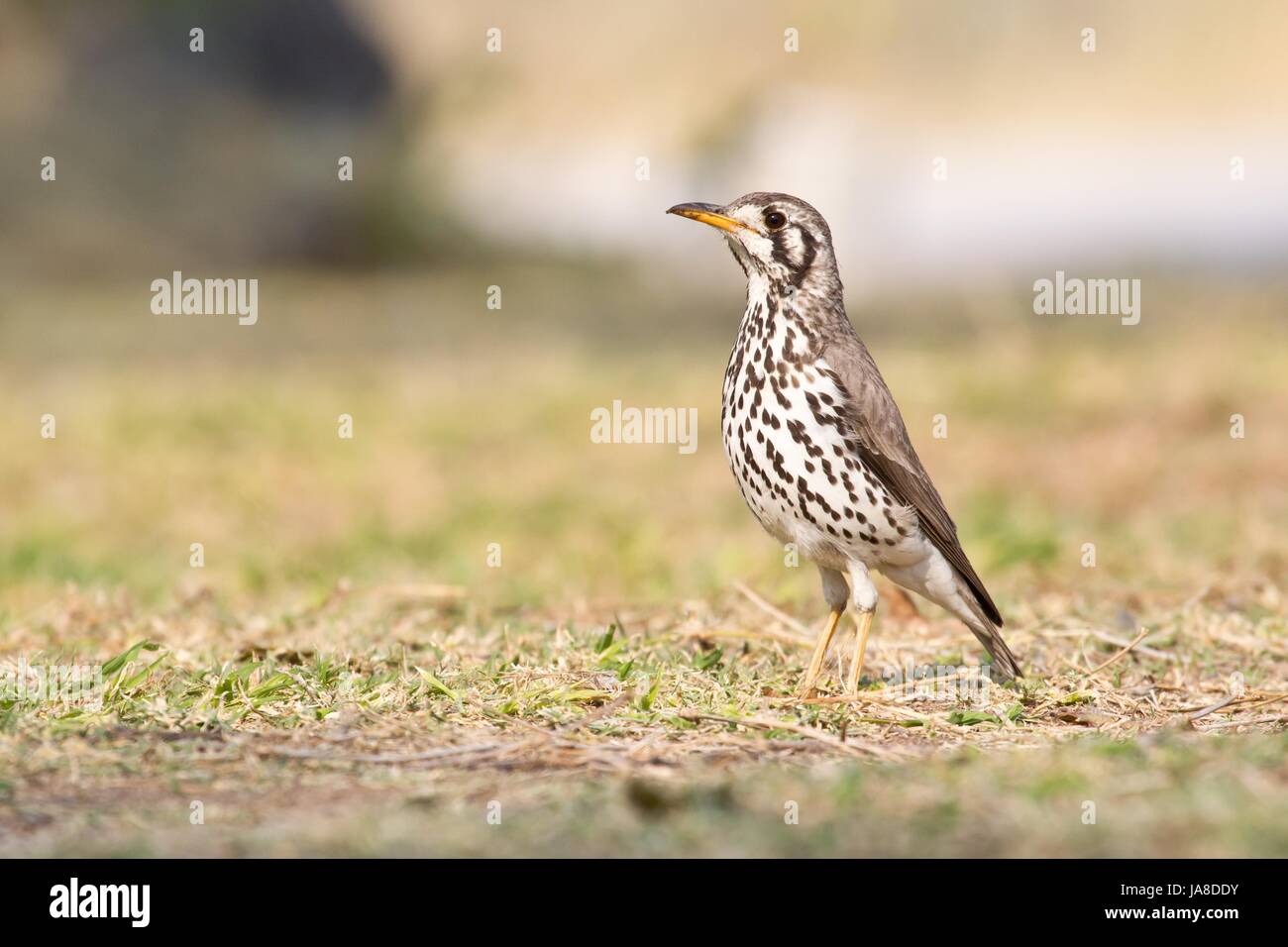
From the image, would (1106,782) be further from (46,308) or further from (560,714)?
(46,308)

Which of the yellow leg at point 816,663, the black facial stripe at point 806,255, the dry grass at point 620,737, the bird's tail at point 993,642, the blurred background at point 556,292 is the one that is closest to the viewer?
the dry grass at point 620,737

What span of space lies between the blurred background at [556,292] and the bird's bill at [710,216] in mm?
1937

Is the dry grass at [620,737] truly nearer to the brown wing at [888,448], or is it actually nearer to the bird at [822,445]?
the bird at [822,445]

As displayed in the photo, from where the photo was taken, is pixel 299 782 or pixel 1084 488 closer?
pixel 299 782

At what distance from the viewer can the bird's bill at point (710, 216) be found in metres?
5.80

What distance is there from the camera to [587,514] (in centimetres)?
1002

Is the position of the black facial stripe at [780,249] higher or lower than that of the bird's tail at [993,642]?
higher

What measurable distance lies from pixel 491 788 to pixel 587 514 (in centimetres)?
591

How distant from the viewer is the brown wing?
5457mm

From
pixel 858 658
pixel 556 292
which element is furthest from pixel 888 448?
pixel 556 292

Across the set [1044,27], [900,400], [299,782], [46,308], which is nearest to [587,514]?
[900,400]

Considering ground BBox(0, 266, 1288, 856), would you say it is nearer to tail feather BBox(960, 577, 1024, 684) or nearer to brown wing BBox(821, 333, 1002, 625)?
tail feather BBox(960, 577, 1024, 684)

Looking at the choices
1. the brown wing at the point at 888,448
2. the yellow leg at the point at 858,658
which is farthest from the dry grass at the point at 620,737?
the brown wing at the point at 888,448

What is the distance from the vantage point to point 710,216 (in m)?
5.84
